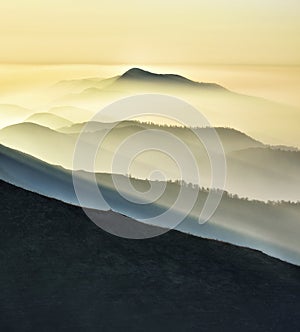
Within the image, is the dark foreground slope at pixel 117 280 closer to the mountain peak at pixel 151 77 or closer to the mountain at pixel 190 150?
the mountain at pixel 190 150

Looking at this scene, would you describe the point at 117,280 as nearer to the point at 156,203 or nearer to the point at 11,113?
the point at 156,203

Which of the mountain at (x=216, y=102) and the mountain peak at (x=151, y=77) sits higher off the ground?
the mountain peak at (x=151, y=77)

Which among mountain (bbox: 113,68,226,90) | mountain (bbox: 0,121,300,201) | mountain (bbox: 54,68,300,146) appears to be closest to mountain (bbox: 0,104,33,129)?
mountain (bbox: 0,121,300,201)

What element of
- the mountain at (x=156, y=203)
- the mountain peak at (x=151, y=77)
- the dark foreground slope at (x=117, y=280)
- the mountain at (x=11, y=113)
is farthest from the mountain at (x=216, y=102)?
the dark foreground slope at (x=117, y=280)

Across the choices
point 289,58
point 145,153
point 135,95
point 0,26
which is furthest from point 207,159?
point 0,26

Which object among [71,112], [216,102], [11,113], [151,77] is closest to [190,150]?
[216,102]

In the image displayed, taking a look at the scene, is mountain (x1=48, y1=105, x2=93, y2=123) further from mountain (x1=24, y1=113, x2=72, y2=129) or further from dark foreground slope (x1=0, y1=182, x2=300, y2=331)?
dark foreground slope (x1=0, y1=182, x2=300, y2=331)
